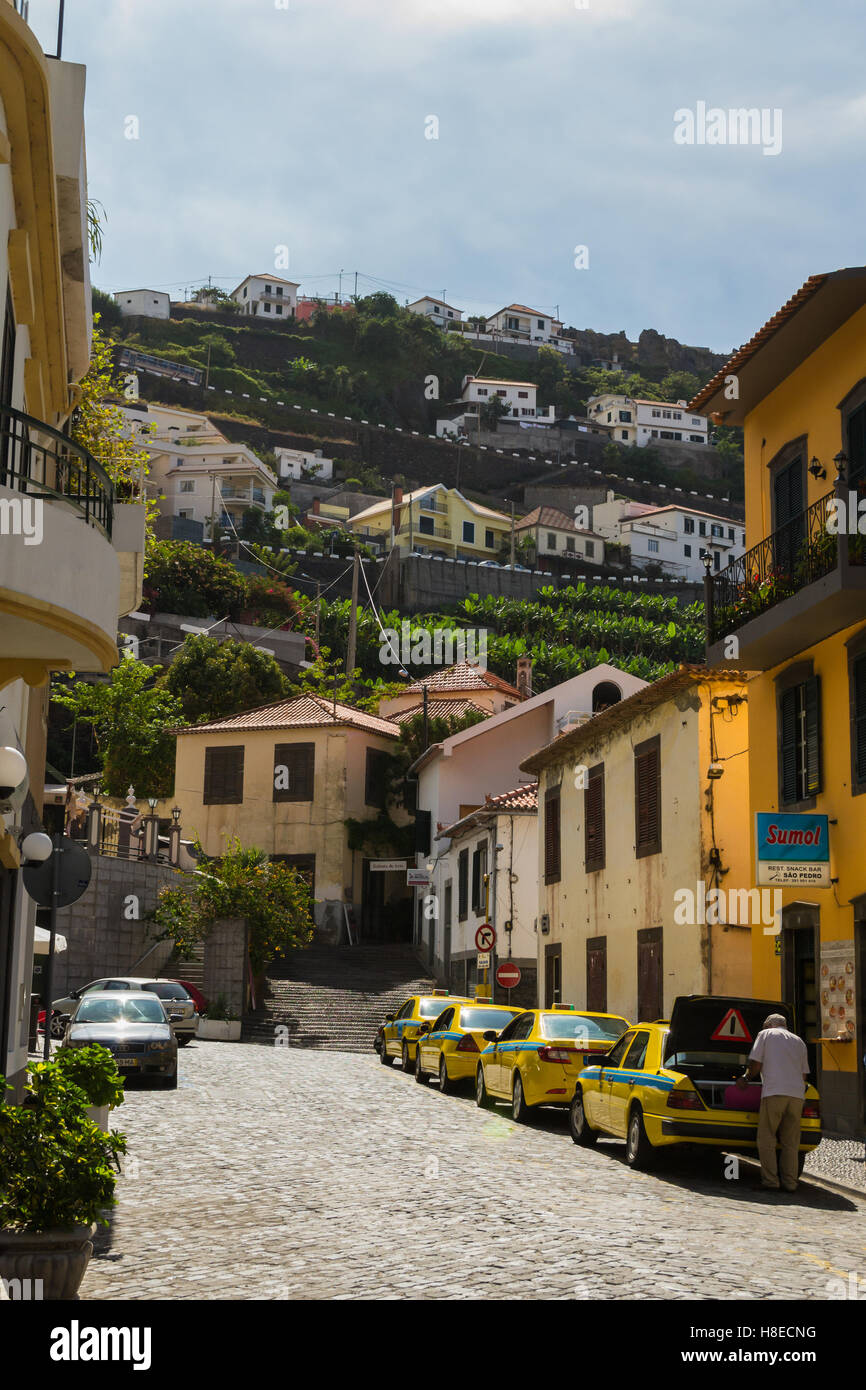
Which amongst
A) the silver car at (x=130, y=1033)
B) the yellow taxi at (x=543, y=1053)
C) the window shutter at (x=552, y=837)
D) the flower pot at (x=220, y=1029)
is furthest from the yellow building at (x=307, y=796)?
the yellow taxi at (x=543, y=1053)

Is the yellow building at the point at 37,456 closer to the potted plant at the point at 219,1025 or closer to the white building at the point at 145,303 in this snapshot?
the potted plant at the point at 219,1025

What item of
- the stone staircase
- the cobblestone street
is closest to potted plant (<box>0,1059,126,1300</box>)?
the cobblestone street

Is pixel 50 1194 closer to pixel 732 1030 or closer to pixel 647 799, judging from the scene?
pixel 732 1030

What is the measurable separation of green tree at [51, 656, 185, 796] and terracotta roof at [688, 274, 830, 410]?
34.6 meters

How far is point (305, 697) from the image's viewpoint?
176 ft

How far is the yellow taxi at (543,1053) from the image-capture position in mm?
19219

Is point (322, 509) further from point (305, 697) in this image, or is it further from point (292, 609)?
point (305, 697)

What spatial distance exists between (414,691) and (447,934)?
55.2ft

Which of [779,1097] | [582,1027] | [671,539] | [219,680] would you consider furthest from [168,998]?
[671,539]

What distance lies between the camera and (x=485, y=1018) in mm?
24109

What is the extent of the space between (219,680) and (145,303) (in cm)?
10120

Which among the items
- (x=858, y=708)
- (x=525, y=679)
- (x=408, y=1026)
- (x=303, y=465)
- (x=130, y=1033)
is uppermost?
(x=303, y=465)

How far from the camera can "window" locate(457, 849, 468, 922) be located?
40812 mm

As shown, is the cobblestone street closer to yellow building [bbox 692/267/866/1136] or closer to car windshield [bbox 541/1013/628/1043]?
car windshield [bbox 541/1013/628/1043]
